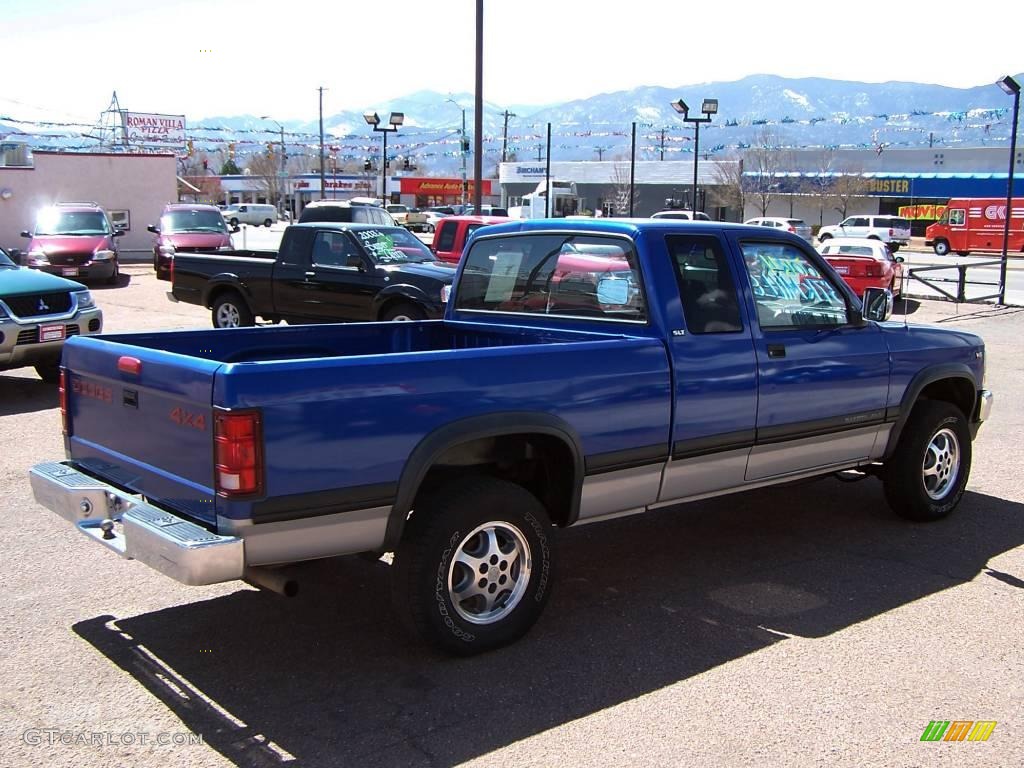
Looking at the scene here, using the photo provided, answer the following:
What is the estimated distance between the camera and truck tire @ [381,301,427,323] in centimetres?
1268

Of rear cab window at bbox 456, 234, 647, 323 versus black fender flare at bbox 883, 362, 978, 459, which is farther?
black fender flare at bbox 883, 362, 978, 459

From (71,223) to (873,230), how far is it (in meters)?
33.9

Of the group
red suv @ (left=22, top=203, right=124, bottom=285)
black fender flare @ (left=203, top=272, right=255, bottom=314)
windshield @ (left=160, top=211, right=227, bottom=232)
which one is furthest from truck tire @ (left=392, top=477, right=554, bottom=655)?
windshield @ (left=160, top=211, right=227, bottom=232)

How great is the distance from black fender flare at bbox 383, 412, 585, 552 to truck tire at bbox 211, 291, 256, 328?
10.9m

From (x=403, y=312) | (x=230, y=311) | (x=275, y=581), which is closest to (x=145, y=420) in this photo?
(x=275, y=581)

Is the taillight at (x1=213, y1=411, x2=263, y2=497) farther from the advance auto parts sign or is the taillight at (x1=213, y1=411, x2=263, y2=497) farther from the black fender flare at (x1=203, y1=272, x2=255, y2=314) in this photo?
the advance auto parts sign

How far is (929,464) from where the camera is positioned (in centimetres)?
643

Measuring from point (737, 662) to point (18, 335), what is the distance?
808 centimetres

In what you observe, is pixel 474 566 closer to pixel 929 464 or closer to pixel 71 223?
pixel 929 464

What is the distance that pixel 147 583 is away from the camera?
5227 mm

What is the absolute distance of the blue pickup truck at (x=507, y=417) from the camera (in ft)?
12.3

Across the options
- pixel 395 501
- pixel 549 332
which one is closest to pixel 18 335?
pixel 549 332

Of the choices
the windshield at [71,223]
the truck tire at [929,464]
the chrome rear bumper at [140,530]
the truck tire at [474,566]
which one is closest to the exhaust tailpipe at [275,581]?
the chrome rear bumper at [140,530]

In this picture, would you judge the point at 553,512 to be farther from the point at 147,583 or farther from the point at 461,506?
the point at 147,583
